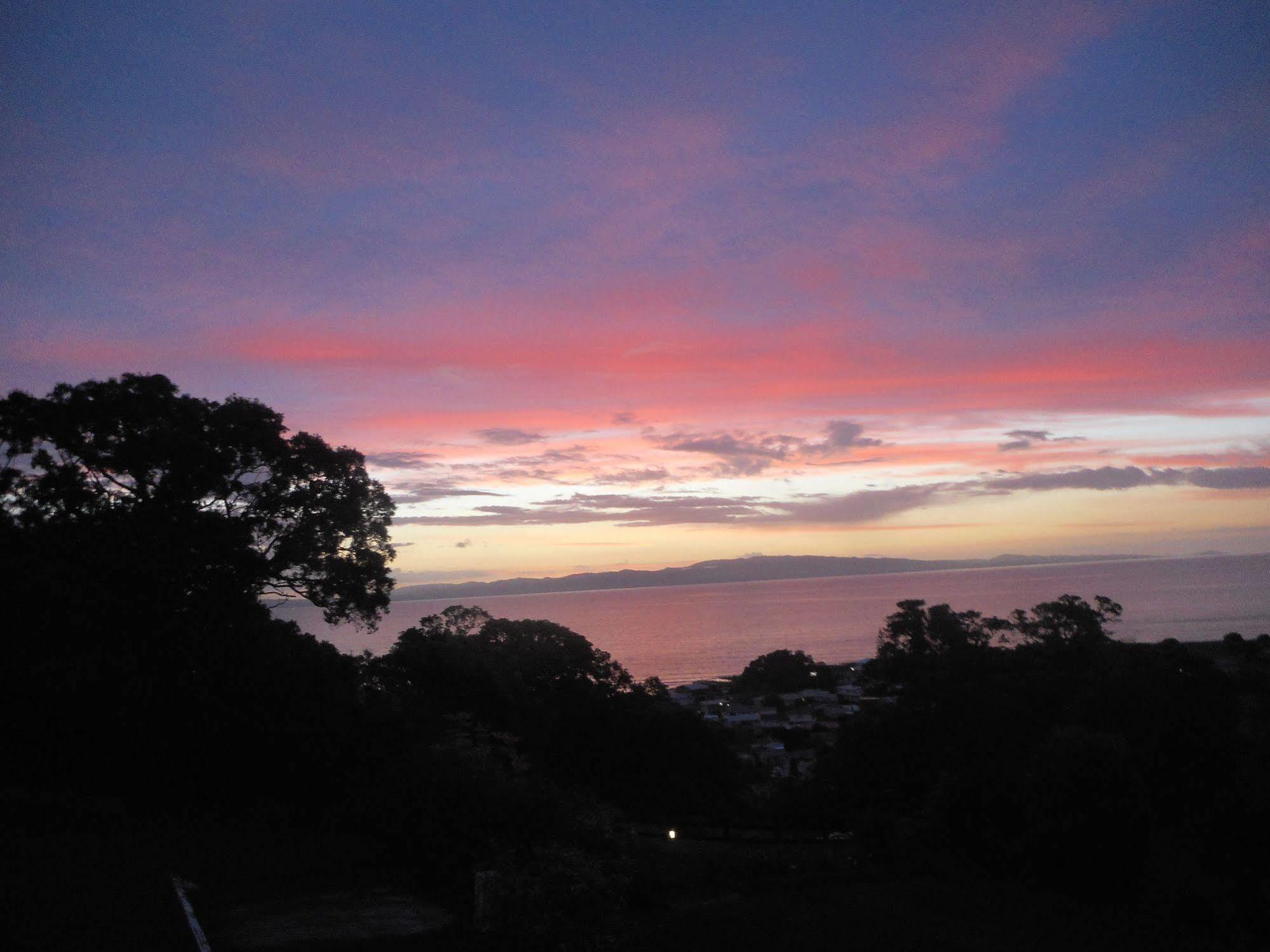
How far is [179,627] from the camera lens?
12.5 metres

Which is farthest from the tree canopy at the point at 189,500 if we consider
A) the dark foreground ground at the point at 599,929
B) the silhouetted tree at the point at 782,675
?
the silhouetted tree at the point at 782,675

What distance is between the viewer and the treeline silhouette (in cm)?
759

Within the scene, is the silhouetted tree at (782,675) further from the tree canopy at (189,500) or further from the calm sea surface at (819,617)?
the tree canopy at (189,500)

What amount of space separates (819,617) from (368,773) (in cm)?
11499

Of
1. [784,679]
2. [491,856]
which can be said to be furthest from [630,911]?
[784,679]

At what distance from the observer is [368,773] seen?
39.8ft

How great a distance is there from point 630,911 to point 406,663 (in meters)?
13.2

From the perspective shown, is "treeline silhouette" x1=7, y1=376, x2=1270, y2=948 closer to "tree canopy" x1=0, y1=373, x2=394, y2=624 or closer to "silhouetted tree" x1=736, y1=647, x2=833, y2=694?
"tree canopy" x1=0, y1=373, x2=394, y2=624

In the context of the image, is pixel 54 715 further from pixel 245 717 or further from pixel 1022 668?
pixel 1022 668

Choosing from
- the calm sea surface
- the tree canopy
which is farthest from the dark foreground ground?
the calm sea surface

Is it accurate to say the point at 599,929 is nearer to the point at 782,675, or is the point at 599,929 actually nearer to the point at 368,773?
the point at 368,773

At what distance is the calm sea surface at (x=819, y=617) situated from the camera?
236ft

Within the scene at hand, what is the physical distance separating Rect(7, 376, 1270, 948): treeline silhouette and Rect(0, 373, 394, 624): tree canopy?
1.8 inches

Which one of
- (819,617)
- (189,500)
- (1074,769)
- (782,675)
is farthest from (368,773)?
(819,617)
